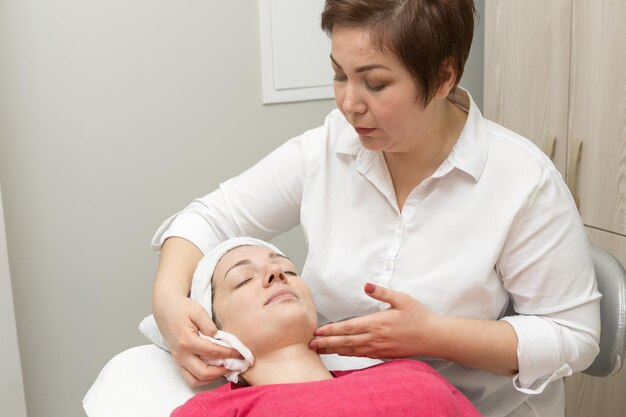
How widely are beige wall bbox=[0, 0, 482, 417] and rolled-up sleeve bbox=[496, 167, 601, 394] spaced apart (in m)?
1.44

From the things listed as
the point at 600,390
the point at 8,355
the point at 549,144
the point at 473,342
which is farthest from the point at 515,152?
the point at 8,355

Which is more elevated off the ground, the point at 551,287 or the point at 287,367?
the point at 551,287

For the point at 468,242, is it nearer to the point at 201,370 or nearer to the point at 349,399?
the point at 349,399

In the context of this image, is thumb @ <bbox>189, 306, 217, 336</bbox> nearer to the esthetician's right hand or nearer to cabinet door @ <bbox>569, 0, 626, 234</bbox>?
the esthetician's right hand

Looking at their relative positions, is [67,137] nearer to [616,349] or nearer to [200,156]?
[200,156]

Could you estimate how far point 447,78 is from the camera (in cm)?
140

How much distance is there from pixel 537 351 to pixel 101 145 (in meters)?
1.61

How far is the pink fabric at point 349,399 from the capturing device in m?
1.19

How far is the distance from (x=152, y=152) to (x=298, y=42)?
0.65 m

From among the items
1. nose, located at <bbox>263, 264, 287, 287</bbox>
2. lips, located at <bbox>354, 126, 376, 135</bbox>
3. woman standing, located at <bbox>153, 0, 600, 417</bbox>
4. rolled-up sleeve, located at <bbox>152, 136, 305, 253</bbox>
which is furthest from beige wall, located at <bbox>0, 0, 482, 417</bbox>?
lips, located at <bbox>354, 126, 376, 135</bbox>

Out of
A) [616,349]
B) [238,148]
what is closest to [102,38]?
[238,148]

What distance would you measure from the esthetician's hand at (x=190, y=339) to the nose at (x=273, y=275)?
14cm

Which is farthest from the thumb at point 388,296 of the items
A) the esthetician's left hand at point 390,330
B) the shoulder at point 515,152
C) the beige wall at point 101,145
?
the beige wall at point 101,145

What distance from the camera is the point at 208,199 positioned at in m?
1.73
